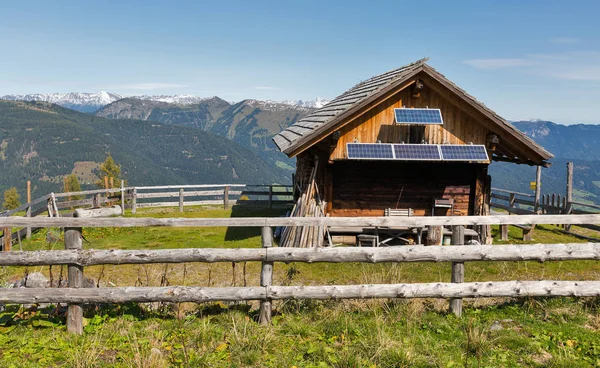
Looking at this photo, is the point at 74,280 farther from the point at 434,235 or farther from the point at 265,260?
the point at 434,235

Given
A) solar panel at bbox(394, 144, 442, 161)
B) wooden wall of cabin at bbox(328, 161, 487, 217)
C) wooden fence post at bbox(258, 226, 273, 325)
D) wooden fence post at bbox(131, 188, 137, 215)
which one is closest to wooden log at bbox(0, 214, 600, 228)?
wooden fence post at bbox(258, 226, 273, 325)

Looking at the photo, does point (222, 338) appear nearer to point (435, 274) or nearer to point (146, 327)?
point (146, 327)

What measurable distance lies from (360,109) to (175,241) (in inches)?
315

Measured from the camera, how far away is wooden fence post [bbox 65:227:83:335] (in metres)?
5.96

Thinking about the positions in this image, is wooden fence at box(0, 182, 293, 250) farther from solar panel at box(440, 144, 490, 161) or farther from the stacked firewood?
solar panel at box(440, 144, 490, 161)

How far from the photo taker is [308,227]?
12828 mm

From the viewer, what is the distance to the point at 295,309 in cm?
659

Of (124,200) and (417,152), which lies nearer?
(417,152)

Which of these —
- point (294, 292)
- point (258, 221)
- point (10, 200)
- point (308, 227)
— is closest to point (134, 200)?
point (308, 227)

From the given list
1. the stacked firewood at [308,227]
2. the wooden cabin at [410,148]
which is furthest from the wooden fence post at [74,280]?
the wooden cabin at [410,148]

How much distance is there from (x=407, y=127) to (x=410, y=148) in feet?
3.40

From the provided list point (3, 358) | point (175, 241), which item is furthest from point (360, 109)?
point (3, 358)

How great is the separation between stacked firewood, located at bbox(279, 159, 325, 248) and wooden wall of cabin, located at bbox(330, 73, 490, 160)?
1323 mm

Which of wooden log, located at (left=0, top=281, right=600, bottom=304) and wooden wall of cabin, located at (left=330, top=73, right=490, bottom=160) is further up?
wooden wall of cabin, located at (left=330, top=73, right=490, bottom=160)
